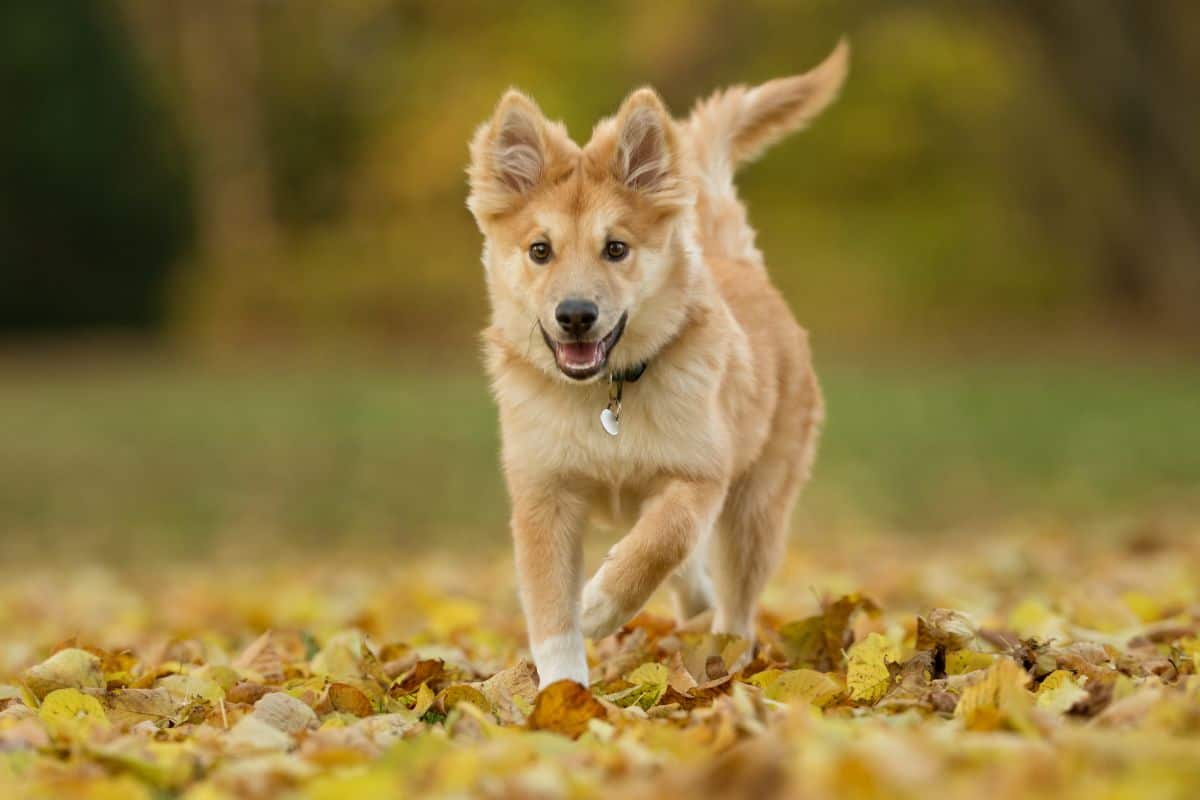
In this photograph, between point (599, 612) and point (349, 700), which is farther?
point (599, 612)

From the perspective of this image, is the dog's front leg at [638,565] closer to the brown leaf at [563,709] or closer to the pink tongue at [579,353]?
the pink tongue at [579,353]

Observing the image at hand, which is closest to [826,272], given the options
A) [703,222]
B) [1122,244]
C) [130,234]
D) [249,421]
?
[1122,244]

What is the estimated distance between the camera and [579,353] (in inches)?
179

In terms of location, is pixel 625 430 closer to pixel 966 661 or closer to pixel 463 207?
pixel 966 661

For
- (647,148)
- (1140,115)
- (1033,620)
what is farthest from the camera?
(1140,115)

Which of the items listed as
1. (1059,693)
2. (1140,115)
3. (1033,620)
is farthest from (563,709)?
(1140,115)

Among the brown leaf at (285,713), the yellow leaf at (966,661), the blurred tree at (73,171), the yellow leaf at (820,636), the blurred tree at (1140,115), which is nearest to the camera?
the brown leaf at (285,713)

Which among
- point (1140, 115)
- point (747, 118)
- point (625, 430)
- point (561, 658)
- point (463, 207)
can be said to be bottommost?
point (561, 658)

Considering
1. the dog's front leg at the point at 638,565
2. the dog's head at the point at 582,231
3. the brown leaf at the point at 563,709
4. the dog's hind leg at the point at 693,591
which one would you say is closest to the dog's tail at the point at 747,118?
the dog's head at the point at 582,231

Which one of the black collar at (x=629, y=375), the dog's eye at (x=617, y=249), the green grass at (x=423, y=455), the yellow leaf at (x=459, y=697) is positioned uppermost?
the dog's eye at (x=617, y=249)

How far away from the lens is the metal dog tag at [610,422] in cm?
453

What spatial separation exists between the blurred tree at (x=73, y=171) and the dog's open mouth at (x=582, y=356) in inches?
1250

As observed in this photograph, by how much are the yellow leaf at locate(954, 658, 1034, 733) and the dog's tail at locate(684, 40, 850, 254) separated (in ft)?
8.71

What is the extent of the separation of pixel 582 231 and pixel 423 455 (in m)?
12.1
